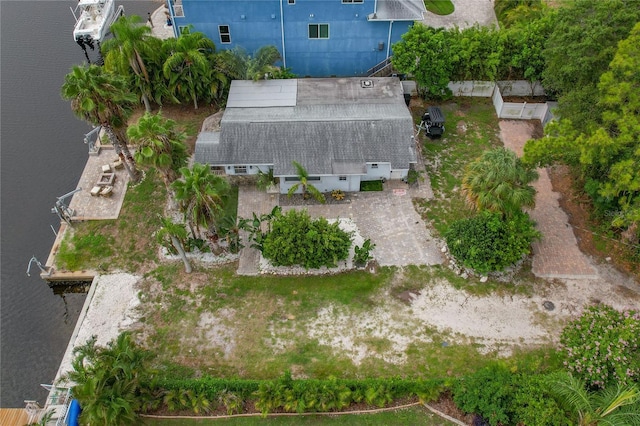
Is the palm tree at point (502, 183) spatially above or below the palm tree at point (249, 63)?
below

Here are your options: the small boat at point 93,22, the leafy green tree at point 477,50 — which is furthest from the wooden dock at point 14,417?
the leafy green tree at point 477,50

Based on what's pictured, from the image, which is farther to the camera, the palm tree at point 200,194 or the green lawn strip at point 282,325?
the palm tree at point 200,194

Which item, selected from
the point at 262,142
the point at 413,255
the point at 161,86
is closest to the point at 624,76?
the point at 413,255

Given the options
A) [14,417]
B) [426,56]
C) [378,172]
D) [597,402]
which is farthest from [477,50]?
[14,417]

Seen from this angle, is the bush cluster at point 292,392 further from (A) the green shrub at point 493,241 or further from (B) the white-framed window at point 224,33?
(B) the white-framed window at point 224,33

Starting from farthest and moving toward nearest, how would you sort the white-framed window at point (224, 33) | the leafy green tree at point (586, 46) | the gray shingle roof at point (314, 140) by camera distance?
the white-framed window at point (224, 33)
the gray shingle roof at point (314, 140)
the leafy green tree at point (586, 46)

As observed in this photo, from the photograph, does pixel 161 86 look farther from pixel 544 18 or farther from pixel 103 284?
pixel 544 18

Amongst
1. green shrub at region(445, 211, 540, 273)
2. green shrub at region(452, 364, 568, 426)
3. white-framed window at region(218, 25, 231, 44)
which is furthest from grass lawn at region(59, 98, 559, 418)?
white-framed window at region(218, 25, 231, 44)

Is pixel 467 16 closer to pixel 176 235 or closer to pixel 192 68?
pixel 192 68
